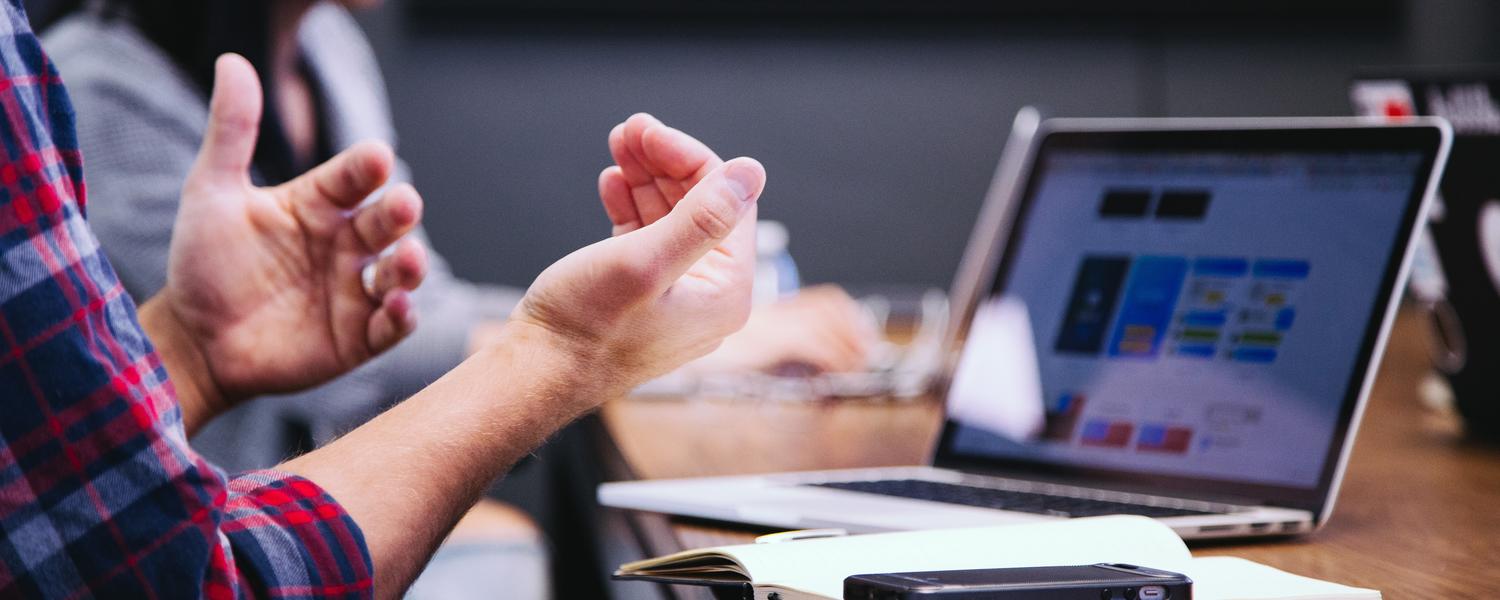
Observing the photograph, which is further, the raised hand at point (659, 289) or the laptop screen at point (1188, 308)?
the laptop screen at point (1188, 308)

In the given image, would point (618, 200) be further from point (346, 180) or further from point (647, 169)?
point (346, 180)

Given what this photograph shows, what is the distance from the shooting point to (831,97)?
111 inches

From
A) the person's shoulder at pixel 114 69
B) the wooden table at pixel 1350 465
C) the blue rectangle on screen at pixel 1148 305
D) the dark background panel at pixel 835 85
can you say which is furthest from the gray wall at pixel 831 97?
the blue rectangle on screen at pixel 1148 305

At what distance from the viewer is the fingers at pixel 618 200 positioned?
790mm

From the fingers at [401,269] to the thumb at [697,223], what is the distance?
34cm

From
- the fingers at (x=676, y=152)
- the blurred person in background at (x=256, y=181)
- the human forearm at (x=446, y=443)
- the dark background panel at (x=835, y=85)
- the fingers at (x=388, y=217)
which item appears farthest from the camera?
the dark background panel at (x=835, y=85)

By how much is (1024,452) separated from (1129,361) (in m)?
0.09

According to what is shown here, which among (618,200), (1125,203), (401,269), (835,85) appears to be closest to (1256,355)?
(1125,203)

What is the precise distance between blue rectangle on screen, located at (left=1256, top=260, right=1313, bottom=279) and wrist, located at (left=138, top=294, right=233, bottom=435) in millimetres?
713

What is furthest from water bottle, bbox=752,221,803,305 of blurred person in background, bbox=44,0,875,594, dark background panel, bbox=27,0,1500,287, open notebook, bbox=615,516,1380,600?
open notebook, bbox=615,516,1380,600

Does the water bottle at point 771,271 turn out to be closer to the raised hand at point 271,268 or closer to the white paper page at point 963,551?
the raised hand at point 271,268

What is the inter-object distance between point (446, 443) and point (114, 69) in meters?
1.09

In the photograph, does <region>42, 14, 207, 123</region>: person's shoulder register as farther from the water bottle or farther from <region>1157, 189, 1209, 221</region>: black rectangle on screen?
<region>1157, 189, 1209, 221</region>: black rectangle on screen

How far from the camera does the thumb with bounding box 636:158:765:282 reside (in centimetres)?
62
